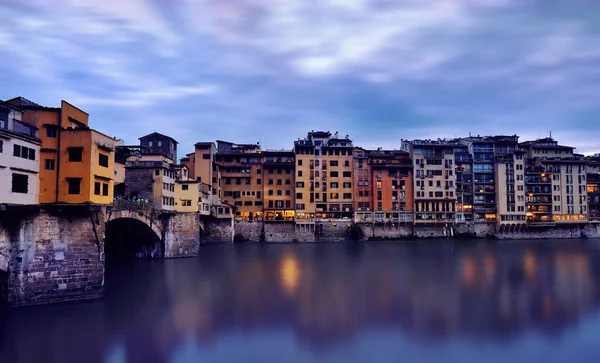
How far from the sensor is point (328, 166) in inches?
3413

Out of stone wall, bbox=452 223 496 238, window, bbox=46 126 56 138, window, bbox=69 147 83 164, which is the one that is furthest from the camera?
stone wall, bbox=452 223 496 238

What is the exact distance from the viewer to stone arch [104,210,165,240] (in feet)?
121

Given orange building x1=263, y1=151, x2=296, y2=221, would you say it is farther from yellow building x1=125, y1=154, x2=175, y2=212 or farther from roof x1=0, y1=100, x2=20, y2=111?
roof x1=0, y1=100, x2=20, y2=111

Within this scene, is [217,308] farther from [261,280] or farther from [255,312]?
[261,280]

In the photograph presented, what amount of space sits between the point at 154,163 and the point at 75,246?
965 inches

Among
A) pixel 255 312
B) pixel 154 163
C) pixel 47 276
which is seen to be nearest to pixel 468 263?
pixel 255 312

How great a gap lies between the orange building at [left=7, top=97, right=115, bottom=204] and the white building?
1.61 ft

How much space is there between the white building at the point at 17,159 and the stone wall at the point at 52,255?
1.20m

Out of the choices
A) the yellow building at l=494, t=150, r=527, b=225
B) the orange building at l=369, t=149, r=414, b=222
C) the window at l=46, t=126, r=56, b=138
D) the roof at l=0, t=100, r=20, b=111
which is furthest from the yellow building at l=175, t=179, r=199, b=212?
the yellow building at l=494, t=150, r=527, b=225

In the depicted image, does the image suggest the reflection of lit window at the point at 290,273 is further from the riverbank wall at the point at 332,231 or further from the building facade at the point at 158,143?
the building facade at the point at 158,143

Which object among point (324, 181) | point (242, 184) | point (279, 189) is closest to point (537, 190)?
point (324, 181)

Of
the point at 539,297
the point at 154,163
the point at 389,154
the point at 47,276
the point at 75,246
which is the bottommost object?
the point at 539,297

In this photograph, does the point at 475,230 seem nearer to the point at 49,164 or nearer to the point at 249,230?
the point at 249,230

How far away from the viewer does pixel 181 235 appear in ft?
165
